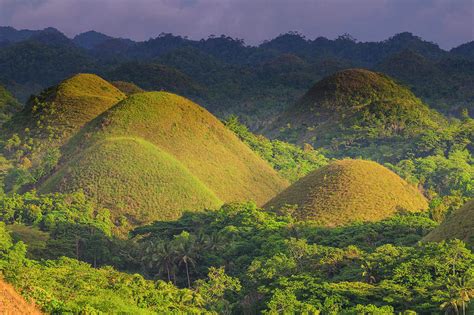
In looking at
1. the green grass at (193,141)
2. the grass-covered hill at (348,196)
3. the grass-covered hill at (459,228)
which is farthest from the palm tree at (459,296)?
the green grass at (193,141)

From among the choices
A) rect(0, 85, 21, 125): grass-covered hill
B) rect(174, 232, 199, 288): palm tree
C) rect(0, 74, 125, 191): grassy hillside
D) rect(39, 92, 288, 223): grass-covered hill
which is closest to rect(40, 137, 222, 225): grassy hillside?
rect(39, 92, 288, 223): grass-covered hill

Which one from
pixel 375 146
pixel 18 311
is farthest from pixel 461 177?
pixel 18 311

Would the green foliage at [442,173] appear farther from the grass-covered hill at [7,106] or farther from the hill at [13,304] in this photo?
the hill at [13,304]

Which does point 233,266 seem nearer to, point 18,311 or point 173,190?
point 173,190

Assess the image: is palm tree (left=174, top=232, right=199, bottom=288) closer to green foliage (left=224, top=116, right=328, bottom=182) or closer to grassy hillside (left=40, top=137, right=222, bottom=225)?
grassy hillside (left=40, top=137, right=222, bottom=225)

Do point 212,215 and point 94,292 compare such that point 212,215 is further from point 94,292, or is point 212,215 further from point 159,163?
point 94,292

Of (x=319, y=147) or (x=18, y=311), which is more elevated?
(x=319, y=147)
